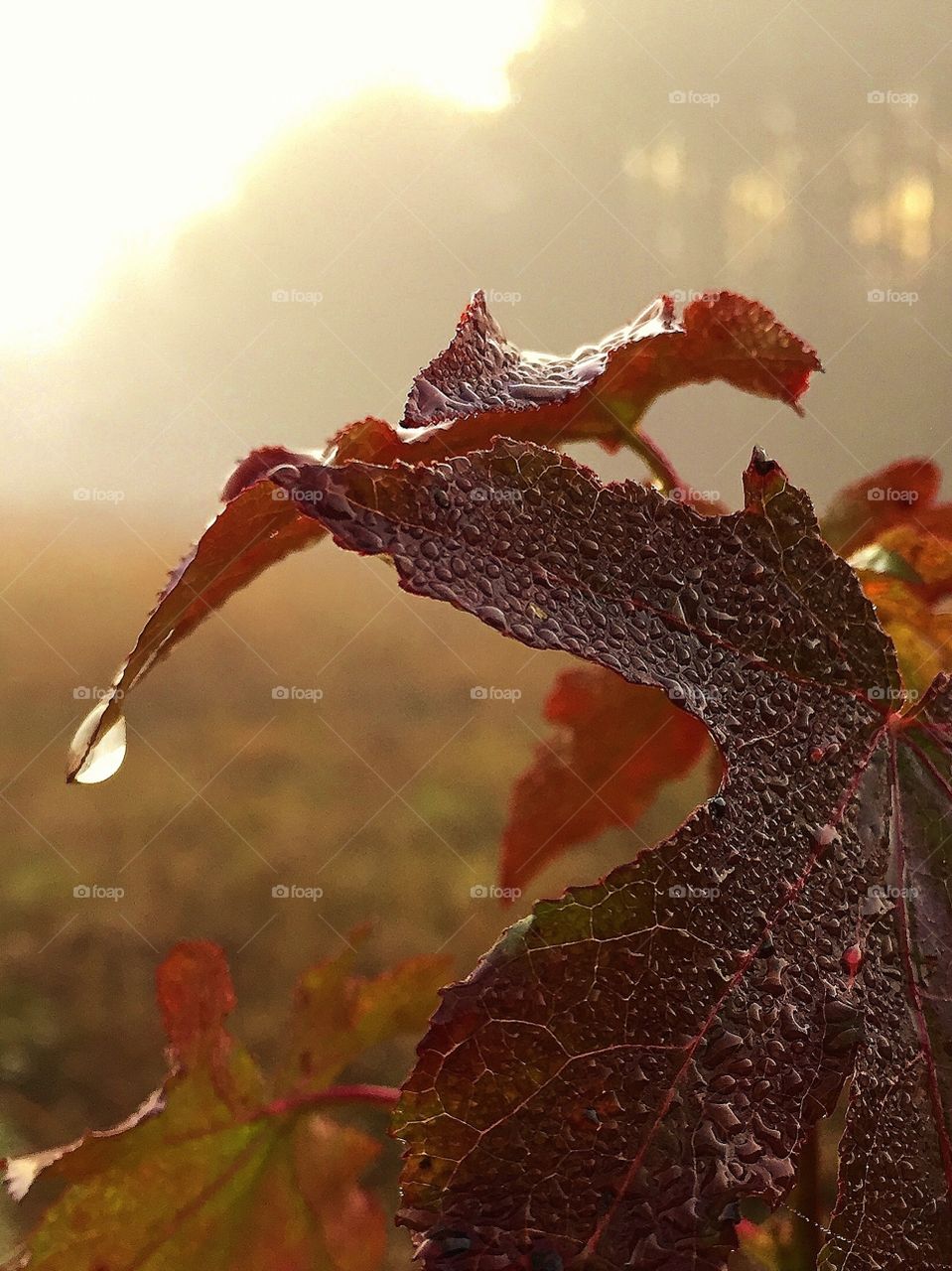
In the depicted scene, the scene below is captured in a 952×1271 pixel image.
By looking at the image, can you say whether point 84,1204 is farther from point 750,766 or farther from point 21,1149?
point 21,1149

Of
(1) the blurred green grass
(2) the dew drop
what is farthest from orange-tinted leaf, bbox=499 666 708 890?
(1) the blurred green grass

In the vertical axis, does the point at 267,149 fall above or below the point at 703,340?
above

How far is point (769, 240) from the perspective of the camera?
999 mm

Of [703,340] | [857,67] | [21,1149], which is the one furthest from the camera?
[857,67]

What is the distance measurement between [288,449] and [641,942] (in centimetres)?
13

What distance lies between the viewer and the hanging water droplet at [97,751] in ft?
0.67

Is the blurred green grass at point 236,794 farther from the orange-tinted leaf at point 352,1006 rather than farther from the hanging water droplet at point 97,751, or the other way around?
the hanging water droplet at point 97,751

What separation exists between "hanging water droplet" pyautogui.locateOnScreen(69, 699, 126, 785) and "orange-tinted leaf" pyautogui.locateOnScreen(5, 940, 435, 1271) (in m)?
0.13

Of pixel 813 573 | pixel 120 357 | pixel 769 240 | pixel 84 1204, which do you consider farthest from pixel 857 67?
pixel 84 1204

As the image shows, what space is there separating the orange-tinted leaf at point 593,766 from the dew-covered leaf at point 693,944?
145 mm

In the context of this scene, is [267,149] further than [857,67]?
No

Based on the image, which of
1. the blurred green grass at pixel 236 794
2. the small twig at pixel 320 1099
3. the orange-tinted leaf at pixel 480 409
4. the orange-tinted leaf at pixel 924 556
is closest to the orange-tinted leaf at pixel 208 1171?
the small twig at pixel 320 1099

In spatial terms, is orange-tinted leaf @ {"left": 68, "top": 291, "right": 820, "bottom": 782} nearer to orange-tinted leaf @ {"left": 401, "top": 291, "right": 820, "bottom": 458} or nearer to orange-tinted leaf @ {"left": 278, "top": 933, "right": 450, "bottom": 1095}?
orange-tinted leaf @ {"left": 401, "top": 291, "right": 820, "bottom": 458}

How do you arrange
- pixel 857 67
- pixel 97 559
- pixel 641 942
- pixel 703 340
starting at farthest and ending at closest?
pixel 857 67 → pixel 97 559 → pixel 703 340 → pixel 641 942
